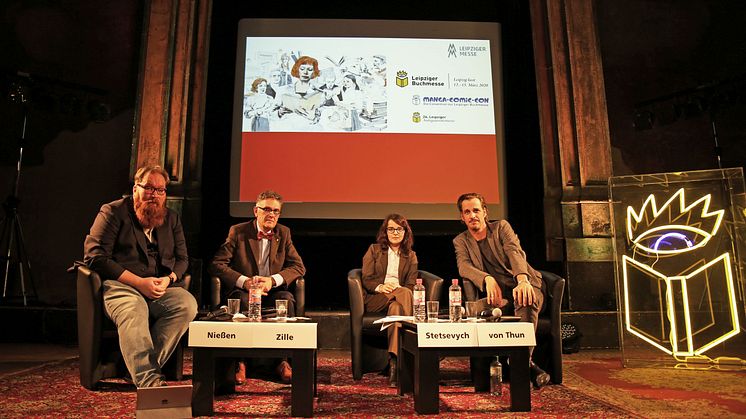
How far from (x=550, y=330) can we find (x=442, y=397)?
88 centimetres

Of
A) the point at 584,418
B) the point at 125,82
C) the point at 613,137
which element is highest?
the point at 125,82

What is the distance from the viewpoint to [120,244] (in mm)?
2775

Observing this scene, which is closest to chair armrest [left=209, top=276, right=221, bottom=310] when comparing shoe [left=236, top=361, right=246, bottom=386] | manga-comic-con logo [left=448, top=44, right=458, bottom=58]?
shoe [left=236, top=361, right=246, bottom=386]

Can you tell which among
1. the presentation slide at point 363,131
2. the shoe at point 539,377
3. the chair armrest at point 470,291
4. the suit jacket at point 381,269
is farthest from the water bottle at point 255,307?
the presentation slide at point 363,131

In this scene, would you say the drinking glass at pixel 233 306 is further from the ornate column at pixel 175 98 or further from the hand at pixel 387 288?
the ornate column at pixel 175 98

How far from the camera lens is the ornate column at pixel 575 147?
4.78 meters

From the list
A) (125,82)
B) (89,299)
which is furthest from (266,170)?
(89,299)

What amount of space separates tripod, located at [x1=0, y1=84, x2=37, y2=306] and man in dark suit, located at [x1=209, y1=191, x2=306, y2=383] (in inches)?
96.1

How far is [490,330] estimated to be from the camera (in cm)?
236

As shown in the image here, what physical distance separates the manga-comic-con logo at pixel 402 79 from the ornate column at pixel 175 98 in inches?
77.3

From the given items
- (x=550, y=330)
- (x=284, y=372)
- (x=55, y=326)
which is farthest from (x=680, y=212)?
(x=55, y=326)

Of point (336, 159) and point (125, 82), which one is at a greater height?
point (125, 82)

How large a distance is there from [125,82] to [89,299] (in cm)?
363

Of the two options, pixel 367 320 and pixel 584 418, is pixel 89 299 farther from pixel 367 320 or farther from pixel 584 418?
pixel 584 418
